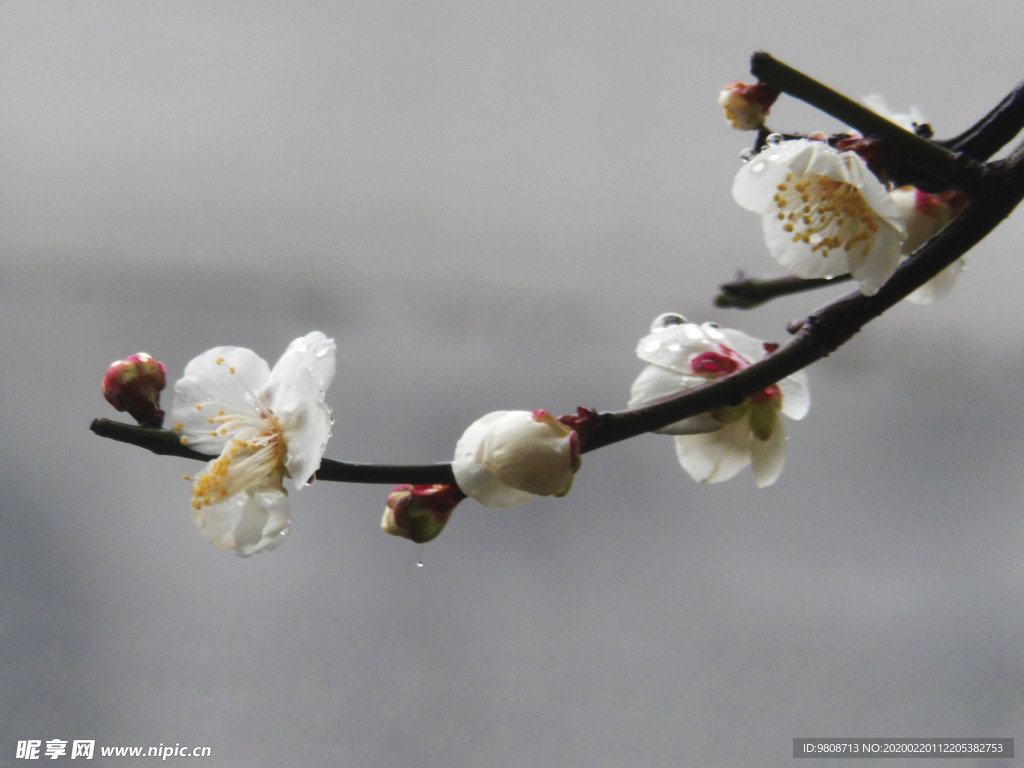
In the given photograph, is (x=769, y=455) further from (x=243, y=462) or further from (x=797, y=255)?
(x=243, y=462)

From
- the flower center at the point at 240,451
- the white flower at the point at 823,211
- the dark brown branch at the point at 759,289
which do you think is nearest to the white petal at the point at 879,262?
the white flower at the point at 823,211

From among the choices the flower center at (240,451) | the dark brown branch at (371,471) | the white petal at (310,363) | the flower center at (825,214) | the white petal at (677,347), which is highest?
the flower center at (825,214)

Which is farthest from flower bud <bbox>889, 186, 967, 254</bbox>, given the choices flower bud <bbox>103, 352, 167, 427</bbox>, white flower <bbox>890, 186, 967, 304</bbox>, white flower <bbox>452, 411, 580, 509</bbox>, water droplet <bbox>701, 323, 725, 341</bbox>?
flower bud <bbox>103, 352, 167, 427</bbox>

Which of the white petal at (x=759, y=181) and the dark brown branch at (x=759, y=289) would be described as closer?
the white petal at (x=759, y=181)

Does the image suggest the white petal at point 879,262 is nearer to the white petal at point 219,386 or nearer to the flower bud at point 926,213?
the flower bud at point 926,213

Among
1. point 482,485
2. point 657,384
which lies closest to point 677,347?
point 657,384

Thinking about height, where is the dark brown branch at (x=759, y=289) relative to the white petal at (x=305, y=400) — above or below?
above

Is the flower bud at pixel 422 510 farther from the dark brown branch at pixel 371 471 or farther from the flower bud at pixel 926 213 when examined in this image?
the flower bud at pixel 926 213
